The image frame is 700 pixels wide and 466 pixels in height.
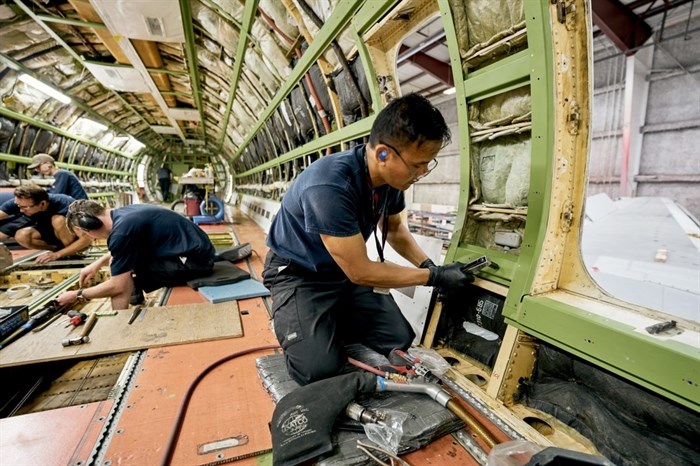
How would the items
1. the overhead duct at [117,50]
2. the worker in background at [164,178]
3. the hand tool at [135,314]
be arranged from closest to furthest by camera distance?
the hand tool at [135,314] → the overhead duct at [117,50] → the worker in background at [164,178]

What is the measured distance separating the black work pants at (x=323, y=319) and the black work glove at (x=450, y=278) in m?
0.53

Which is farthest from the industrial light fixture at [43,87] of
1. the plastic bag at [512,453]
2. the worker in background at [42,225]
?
the plastic bag at [512,453]

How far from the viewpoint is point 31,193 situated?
13.5 feet

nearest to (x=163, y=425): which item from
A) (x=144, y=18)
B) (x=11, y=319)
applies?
(x=11, y=319)

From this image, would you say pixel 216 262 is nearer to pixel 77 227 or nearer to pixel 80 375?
pixel 77 227

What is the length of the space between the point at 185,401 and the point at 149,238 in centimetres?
235

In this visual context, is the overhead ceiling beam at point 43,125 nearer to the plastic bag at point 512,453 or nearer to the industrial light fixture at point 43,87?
Answer: the industrial light fixture at point 43,87

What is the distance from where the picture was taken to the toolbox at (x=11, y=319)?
A: 214cm

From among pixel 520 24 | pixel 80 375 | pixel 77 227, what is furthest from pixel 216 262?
pixel 520 24

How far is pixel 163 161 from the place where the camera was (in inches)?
707

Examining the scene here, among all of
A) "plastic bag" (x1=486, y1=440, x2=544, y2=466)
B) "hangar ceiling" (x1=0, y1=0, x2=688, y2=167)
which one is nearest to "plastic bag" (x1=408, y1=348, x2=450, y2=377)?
"plastic bag" (x1=486, y1=440, x2=544, y2=466)

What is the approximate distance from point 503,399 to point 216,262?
387cm

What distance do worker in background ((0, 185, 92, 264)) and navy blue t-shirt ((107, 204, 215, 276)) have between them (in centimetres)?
216

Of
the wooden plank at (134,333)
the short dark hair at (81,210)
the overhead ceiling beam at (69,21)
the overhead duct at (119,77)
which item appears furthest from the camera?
the overhead duct at (119,77)
